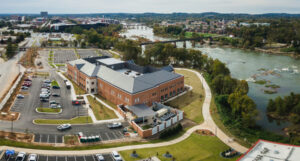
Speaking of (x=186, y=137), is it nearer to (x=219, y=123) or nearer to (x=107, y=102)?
(x=219, y=123)

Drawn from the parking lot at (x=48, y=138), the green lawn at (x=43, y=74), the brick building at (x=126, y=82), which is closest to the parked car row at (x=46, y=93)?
the brick building at (x=126, y=82)

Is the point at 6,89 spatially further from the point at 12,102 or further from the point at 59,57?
the point at 59,57

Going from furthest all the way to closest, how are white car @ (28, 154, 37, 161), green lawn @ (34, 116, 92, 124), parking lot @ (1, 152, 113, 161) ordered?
green lawn @ (34, 116, 92, 124), parking lot @ (1, 152, 113, 161), white car @ (28, 154, 37, 161)

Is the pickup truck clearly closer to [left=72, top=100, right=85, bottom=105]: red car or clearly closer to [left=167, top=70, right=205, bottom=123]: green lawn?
[left=72, top=100, right=85, bottom=105]: red car

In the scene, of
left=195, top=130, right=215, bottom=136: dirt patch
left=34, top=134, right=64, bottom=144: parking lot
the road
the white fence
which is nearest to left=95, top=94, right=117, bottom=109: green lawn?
left=34, top=134, right=64, bottom=144: parking lot

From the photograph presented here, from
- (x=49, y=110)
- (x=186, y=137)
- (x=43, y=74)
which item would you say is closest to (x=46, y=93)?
(x=49, y=110)

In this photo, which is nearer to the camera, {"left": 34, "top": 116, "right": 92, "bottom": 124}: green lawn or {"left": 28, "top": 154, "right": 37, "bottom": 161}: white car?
{"left": 28, "top": 154, "right": 37, "bottom": 161}: white car
